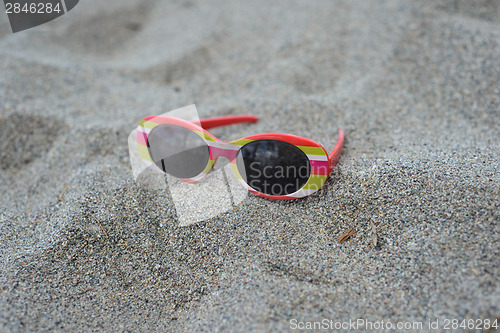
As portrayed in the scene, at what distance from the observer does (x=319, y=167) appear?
1574mm

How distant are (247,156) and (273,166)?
14cm

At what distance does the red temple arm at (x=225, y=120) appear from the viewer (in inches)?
79.9

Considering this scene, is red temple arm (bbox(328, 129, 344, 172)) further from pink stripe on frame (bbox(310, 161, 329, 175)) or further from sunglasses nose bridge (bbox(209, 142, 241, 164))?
sunglasses nose bridge (bbox(209, 142, 241, 164))

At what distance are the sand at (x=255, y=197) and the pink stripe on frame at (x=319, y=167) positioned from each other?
0.32ft

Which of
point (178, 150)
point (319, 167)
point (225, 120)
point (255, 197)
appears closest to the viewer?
point (319, 167)

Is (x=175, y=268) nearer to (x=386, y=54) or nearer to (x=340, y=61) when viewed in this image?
(x=340, y=61)

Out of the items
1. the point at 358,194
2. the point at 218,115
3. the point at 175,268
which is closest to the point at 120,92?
the point at 218,115

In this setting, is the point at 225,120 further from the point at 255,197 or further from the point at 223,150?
the point at 255,197

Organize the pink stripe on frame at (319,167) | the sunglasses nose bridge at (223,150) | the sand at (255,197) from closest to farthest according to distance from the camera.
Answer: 1. the sand at (255,197)
2. the pink stripe on frame at (319,167)
3. the sunglasses nose bridge at (223,150)

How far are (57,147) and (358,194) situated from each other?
1748 millimetres

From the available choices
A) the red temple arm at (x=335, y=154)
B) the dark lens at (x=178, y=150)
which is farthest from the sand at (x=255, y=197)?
the dark lens at (x=178, y=150)

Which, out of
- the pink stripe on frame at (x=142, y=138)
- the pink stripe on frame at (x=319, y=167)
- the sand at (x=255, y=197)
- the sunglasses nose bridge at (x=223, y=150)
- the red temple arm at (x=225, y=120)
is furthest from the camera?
the red temple arm at (x=225, y=120)

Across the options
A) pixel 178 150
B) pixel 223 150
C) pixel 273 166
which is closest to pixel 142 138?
pixel 178 150

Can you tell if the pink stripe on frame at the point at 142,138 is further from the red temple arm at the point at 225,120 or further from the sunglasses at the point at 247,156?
the red temple arm at the point at 225,120
